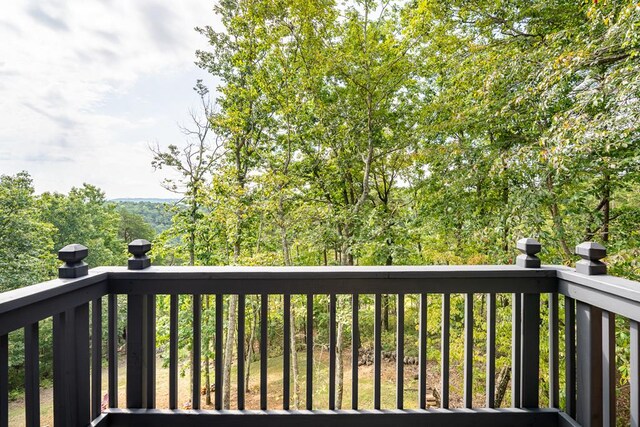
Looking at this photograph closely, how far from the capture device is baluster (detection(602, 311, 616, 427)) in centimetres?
133

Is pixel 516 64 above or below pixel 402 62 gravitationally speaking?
below

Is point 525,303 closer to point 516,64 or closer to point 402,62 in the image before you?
point 516,64

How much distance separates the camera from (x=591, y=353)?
141cm

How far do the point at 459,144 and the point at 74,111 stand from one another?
323 inches

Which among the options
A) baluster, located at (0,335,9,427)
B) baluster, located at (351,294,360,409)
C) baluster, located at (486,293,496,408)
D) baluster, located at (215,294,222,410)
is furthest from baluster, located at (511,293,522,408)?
baluster, located at (0,335,9,427)

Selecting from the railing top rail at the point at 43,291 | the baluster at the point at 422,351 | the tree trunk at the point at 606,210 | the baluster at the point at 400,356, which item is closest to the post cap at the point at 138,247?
the railing top rail at the point at 43,291

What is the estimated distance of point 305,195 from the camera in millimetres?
8391

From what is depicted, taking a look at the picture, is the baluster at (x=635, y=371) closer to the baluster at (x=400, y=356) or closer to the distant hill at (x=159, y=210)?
the baluster at (x=400, y=356)

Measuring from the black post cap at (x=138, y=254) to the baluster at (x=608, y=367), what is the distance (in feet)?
6.63

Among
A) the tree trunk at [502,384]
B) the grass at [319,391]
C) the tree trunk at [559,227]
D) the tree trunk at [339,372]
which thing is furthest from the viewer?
the grass at [319,391]

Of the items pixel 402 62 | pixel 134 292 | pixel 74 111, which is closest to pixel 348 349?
pixel 402 62

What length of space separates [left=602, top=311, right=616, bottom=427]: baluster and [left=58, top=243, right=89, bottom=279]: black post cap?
218 cm

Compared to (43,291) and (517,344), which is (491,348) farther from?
(43,291)

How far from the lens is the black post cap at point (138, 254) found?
5.04ft
